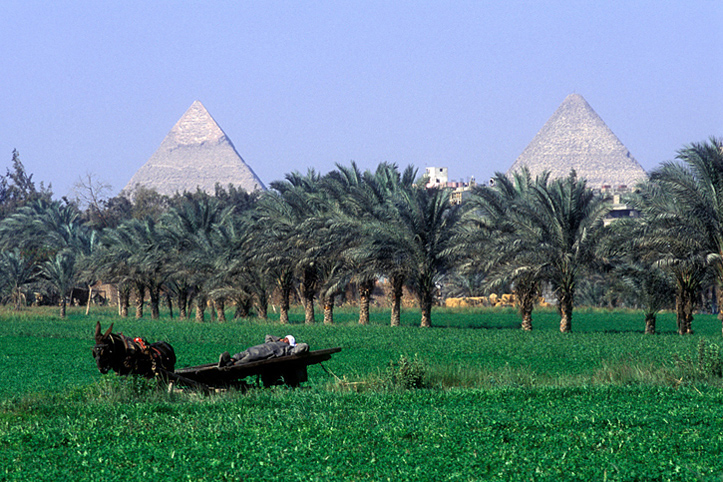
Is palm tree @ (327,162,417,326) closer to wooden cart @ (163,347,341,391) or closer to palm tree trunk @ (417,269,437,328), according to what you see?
palm tree trunk @ (417,269,437,328)

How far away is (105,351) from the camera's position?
10773mm

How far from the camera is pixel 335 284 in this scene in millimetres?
33344

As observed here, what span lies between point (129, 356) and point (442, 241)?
21.6 metres

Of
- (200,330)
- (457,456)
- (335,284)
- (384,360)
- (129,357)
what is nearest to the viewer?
(457,456)

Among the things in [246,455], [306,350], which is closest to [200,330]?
[306,350]

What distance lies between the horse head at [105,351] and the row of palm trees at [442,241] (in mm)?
19996

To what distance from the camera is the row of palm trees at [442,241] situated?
84.7ft

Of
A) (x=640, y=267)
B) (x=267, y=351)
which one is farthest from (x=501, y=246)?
(x=267, y=351)

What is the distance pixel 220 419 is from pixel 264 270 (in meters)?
27.0

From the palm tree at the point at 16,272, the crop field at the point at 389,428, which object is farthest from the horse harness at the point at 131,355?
the palm tree at the point at 16,272

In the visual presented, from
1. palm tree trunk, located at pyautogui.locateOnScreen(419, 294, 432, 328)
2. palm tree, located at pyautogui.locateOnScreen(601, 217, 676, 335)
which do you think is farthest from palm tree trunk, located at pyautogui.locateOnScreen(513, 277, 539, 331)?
palm tree trunk, located at pyautogui.locateOnScreen(419, 294, 432, 328)

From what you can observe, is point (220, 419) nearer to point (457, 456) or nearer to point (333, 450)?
point (333, 450)

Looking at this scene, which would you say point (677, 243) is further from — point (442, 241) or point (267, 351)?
point (267, 351)

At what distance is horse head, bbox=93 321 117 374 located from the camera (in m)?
10.7
